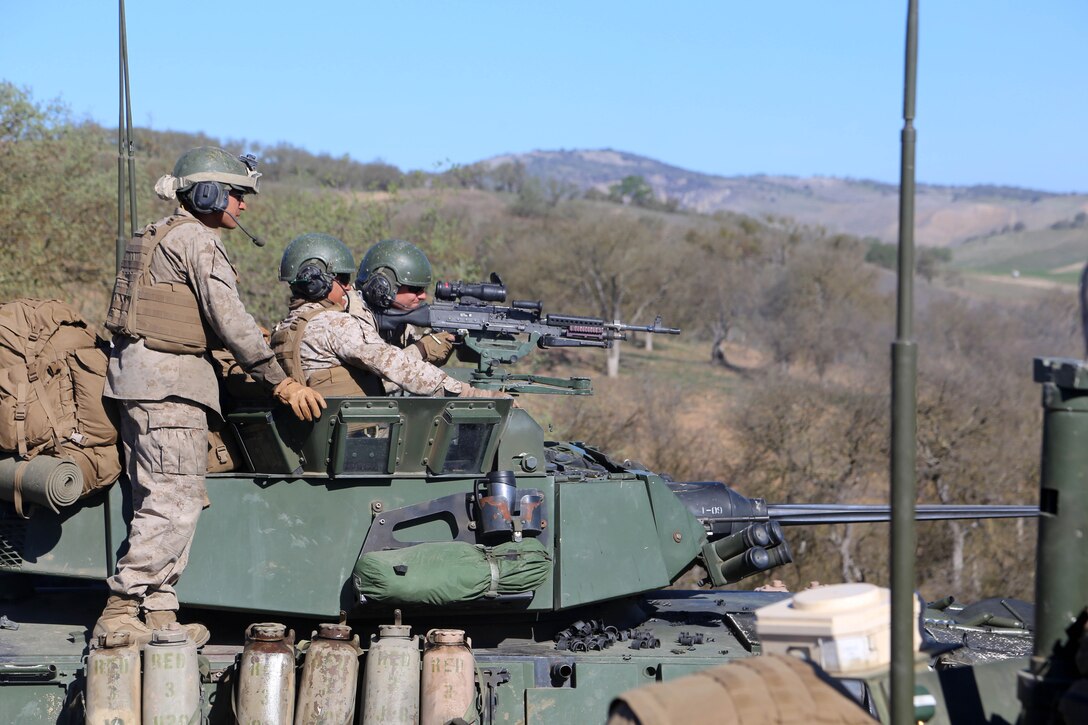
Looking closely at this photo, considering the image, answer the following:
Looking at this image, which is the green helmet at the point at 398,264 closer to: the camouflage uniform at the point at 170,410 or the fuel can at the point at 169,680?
the camouflage uniform at the point at 170,410

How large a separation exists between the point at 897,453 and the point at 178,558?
12.4 ft

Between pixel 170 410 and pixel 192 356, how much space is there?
294 mm

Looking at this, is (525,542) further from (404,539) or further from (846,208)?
(846,208)

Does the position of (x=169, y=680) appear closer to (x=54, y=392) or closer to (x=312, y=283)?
(x=54, y=392)

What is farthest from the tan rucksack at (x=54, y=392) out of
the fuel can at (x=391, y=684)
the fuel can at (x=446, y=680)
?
the fuel can at (x=446, y=680)

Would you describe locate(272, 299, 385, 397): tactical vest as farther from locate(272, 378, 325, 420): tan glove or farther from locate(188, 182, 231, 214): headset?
locate(188, 182, 231, 214): headset

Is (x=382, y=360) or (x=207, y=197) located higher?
(x=207, y=197)

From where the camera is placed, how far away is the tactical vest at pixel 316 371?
7.12m

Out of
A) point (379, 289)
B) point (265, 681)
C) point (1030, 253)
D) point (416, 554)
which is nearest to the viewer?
point (265, 681)

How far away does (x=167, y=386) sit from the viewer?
6.77m

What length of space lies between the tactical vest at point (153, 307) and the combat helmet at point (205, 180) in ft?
0.72

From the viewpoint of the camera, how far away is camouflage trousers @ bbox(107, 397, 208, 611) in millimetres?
6691

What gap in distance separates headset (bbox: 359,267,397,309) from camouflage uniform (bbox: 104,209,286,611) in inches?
84.0

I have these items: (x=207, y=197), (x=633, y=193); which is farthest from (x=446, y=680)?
(x=633, y=193)
